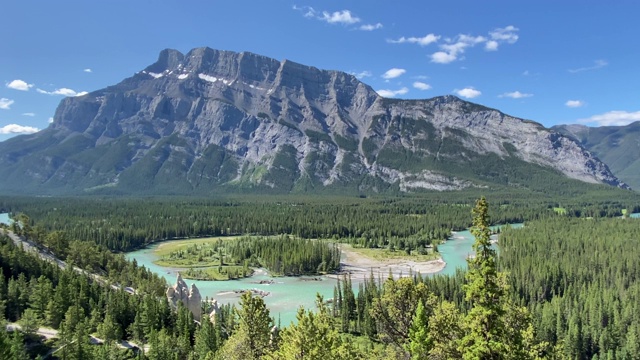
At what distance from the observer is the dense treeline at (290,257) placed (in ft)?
484

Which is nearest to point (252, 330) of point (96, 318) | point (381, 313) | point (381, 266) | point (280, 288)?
point (381, 313)

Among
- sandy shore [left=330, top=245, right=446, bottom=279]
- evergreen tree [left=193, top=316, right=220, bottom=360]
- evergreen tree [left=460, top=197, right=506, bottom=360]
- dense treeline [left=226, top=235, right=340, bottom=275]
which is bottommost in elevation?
sandy shore [left=330, top=245, right=446, bottom=279]

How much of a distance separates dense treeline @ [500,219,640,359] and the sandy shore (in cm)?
2443

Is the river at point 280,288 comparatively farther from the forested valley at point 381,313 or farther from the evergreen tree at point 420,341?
the evergreen tree at point 420,341

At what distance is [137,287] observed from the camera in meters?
104

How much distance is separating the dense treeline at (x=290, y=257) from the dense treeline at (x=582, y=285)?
54.5 m

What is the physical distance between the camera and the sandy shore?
145688mm

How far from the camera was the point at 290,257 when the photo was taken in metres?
151

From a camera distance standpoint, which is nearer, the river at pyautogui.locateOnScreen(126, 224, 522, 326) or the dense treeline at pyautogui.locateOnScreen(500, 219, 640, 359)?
the dense treeline at pyautogui.locateOnScreen(500, 219, 640, 359)

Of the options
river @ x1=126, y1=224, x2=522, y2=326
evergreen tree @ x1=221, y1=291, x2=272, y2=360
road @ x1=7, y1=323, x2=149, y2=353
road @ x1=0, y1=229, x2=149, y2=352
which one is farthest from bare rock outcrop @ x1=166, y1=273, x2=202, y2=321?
evergreen tree @ x1=221, y1=291, x2=272, y2=360

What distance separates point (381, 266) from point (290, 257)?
3116 cm

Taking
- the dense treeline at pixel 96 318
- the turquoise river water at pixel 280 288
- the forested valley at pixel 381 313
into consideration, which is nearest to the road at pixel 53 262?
the forested valley at pixel 381 313

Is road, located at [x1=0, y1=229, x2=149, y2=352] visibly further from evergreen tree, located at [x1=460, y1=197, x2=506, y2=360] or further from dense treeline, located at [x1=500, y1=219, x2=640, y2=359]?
dense treeline, located at [x1=500, y1=219, x2=640, y2=359]

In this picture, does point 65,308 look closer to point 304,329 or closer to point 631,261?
point 304,329
